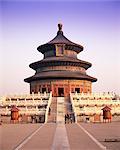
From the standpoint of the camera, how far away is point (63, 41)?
57.8 metres

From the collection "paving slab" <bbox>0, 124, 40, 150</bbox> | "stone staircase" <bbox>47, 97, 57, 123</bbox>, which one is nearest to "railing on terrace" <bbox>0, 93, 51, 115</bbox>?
"stone staircase" <bbox>47, 97, 57, 123</bbox>

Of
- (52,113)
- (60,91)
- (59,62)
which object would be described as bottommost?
(52,113)

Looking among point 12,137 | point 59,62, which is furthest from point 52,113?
point 59,62

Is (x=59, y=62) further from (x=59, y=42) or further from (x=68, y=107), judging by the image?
(x=68, y=107)

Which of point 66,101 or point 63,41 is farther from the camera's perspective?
point 63,41

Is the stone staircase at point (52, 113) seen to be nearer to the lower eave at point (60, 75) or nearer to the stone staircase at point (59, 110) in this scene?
the stone staircase at point (59, 110)

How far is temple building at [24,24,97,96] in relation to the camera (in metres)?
52.8

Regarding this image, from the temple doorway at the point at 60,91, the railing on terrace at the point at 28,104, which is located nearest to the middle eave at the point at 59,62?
the temple doorway at the point at 60,91

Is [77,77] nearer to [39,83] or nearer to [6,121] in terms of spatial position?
[39,83]

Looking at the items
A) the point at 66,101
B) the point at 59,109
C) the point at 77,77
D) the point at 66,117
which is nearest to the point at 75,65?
the point at 77,77

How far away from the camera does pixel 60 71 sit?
53.7 m

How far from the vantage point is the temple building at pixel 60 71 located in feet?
173

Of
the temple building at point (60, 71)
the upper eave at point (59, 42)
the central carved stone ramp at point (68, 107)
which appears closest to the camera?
the central carved stone ramp at point (68, 107)

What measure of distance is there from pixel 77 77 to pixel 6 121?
20.5 metres
